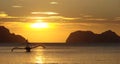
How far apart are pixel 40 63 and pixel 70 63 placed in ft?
18.2

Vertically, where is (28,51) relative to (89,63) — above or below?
below

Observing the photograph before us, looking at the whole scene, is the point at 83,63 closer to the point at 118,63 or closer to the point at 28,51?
the point at 118,63

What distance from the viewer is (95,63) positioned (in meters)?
90.7

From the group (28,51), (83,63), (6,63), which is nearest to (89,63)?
(83,63)

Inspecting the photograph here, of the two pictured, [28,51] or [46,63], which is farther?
[28,51]

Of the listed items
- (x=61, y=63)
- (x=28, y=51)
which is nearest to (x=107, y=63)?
(x=61, y=63)

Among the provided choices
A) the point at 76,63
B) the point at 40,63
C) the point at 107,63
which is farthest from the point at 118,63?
the point at 40,63

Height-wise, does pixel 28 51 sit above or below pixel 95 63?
below

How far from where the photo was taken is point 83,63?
92.9m

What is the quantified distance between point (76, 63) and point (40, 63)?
21.6 ft

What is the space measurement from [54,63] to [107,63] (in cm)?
1011

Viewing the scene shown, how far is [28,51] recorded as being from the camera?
154m

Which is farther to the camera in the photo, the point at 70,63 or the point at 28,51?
the point at 28,51

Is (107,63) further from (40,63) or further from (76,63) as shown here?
(40,63)
